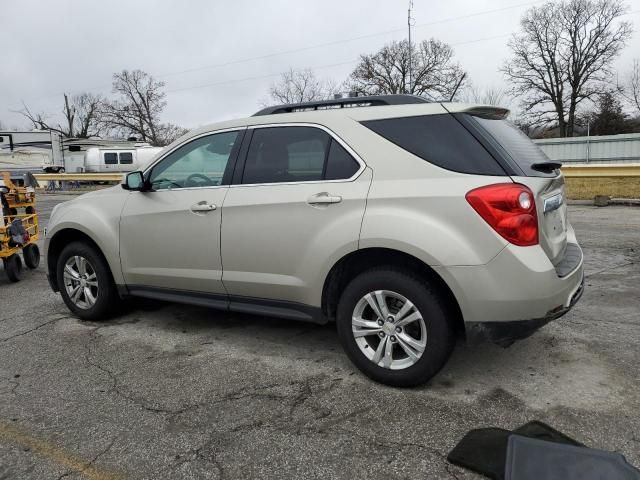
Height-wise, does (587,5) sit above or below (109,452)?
above

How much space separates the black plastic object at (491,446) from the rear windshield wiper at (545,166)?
59.5 inches

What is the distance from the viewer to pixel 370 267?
3334 mm

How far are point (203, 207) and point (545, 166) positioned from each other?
7.98 ft

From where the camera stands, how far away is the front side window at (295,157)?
3.46 metres

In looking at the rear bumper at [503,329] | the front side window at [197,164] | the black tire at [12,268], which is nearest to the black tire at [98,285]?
the front side window at [197,164]

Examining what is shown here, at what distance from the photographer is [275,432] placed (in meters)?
2.83

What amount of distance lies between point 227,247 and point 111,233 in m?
1.33

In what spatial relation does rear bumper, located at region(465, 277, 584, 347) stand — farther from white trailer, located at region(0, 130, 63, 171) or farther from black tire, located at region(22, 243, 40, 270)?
white trailer, located at region(0, 130, 63, 171)

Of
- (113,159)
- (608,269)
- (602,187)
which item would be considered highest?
(113,159)

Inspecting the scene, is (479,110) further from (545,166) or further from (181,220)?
(181,220)

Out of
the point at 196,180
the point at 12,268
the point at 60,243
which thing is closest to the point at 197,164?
the point at 196,180

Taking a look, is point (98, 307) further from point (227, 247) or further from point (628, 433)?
point (628, 433)

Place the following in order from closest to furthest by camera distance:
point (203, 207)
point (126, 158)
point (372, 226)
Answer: point (372, 226) < point (203, 207) < point (126, 158)

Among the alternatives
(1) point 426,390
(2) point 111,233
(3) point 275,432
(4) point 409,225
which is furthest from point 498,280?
(2) point 111,233
